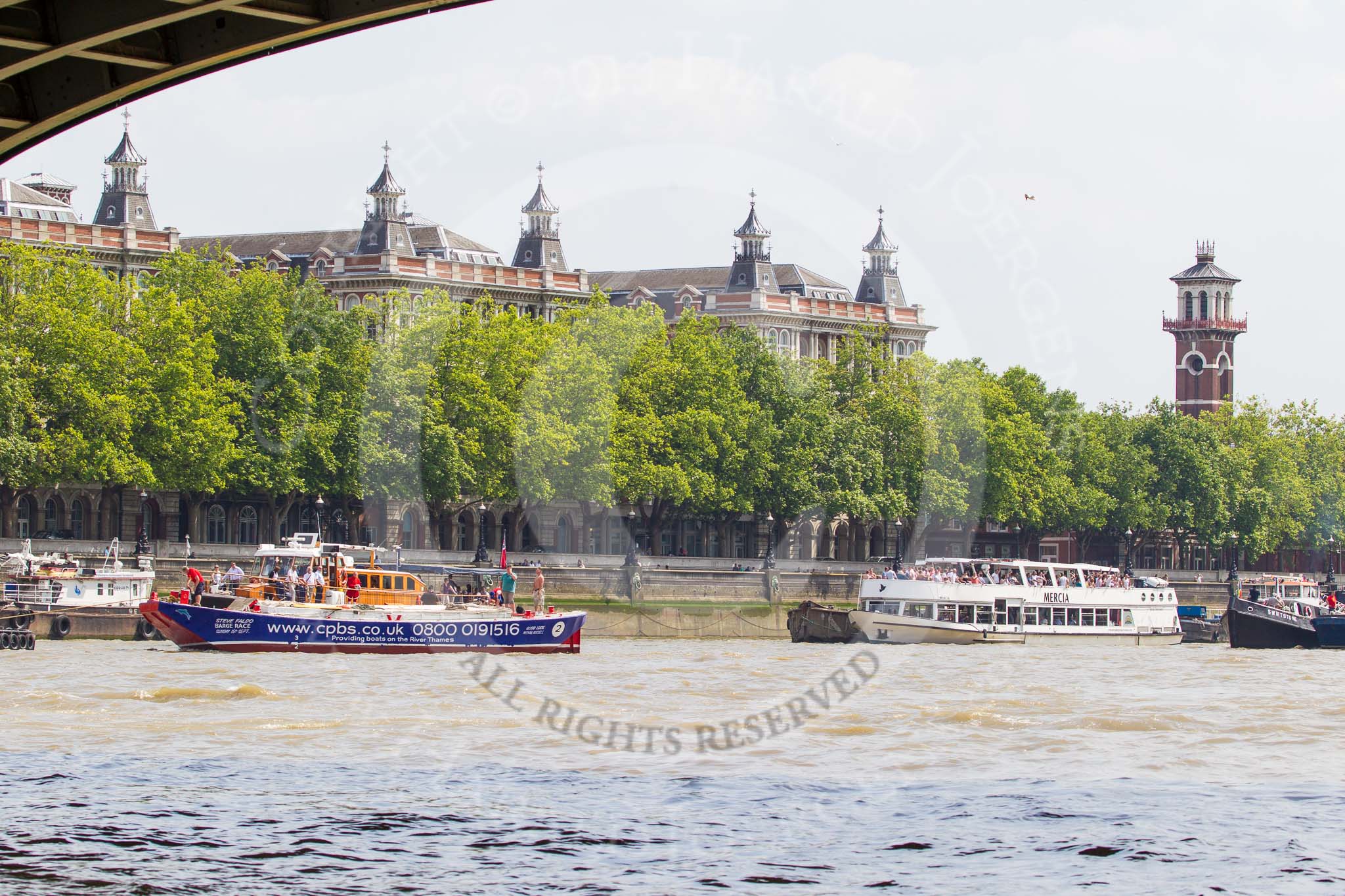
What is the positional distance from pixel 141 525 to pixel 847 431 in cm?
2937

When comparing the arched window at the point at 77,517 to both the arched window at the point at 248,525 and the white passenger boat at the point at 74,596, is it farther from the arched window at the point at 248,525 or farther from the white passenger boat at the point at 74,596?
the white passenger boat at the point at 74,596

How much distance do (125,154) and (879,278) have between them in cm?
4597

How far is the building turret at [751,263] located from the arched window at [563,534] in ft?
76.9

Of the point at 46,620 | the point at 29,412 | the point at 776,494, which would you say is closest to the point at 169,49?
the point at 46,620

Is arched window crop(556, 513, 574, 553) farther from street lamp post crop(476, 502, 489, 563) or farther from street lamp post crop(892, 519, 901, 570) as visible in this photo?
street lamp post crop(892, 519, 901, 570)

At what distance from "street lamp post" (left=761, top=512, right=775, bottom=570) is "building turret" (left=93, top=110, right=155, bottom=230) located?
3224 cm

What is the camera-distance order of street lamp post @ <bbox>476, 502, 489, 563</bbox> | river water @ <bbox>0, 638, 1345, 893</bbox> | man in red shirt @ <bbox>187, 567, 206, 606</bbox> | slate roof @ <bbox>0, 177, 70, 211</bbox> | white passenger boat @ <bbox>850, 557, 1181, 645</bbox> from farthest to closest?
slate roof @ <bbox>0, 177, 70, 211</bbox>, street lamp post @ <bbox>476, 502, 489, 563</bbox>, white passenger boat @ <bbox>850, 557, 1181, 645</bbox>, man in red shirt @ <bbox>187, 567, 206, 606</bbox>, river water @ <bbox>0, 638, 1345, 893</bbox>

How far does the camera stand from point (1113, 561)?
124 meters

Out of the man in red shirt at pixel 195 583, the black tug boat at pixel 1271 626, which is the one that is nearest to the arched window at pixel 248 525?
the man in red shirt at pixel 195 583

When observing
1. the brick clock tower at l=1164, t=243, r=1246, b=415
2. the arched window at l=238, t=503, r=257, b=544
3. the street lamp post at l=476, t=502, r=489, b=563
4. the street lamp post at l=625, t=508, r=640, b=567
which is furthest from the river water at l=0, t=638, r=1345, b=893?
the brick clock tower at l=1164, t=243, r=1246, b=415

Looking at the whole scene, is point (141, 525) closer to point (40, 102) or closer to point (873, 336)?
point (873, 336)

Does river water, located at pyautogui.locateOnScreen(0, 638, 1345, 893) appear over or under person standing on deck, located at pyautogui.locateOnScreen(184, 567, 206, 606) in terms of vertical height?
under

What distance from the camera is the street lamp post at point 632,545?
87644 mm

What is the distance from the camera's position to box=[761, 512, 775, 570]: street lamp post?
93.8m
